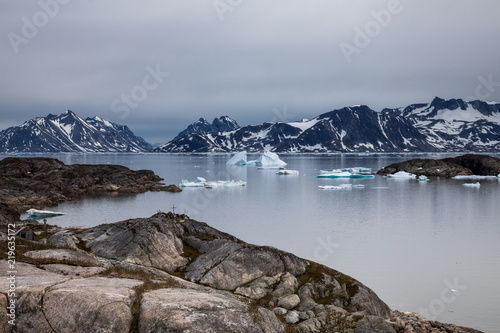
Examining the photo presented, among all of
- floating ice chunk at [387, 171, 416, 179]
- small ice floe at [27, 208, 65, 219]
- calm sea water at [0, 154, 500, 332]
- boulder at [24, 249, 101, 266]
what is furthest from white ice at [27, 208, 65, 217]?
floating ice chunk at [387, 171, 416, 179]

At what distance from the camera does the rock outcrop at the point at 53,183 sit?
231 ft

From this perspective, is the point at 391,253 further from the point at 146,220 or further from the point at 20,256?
the point at 20,256

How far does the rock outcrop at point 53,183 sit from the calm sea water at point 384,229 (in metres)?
7.01

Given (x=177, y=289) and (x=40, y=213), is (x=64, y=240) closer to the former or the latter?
(x=177, y=289)

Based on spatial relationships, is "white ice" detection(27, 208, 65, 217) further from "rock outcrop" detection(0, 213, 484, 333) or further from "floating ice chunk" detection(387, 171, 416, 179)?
"floating ice chunk" detection(387, 171, 416, 179)

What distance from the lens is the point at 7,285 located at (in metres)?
11.8

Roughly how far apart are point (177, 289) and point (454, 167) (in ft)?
475

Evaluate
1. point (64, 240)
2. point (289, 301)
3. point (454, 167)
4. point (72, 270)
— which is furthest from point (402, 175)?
point (72, 270)

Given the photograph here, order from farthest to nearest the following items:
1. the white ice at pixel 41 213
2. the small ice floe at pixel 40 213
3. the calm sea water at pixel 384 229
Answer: the white ice at pixel 41 213, the small ice floe at pixel 40 213, the calm sea water at pixel 384 229

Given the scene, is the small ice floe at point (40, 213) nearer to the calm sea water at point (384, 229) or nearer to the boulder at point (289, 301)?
the calm sea water at point (384, 229)

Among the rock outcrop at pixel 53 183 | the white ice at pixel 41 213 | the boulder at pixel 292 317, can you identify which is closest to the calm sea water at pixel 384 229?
the white ice at pixel 41 213

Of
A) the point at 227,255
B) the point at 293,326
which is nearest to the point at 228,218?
the point at 227,255

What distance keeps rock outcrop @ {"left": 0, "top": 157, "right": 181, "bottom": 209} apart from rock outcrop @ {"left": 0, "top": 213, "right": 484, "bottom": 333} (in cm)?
4776

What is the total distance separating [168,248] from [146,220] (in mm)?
2918
